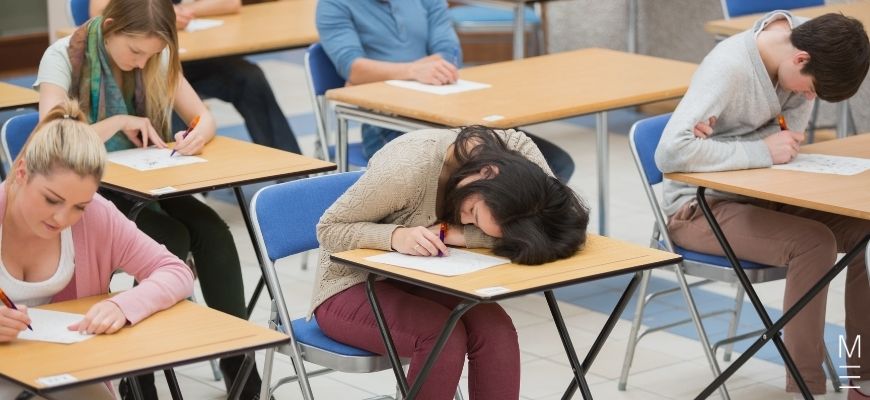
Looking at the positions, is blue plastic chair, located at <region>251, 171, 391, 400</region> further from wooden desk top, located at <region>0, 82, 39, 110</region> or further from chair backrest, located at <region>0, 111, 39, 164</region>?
wooden desk top, located at <region>0, 82, 39, 110</region>

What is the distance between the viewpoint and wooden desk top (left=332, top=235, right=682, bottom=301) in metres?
2.61

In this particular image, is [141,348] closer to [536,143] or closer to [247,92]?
[536,143]

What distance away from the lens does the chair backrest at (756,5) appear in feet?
19.0

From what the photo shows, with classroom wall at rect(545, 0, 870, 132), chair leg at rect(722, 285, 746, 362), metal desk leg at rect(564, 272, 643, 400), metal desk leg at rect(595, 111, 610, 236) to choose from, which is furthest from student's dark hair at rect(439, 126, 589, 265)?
classroom wall at rect(545, 0, 870, 132)

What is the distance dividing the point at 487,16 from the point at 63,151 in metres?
5.26

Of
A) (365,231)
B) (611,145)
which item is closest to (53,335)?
(365,231)

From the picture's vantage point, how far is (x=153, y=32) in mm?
3631

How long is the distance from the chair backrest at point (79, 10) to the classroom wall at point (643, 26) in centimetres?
310

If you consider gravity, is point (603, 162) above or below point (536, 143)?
below

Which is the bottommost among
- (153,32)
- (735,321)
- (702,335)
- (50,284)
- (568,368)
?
(568,368)

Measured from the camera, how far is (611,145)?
6.83 metres

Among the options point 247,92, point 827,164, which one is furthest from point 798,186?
point 247,92

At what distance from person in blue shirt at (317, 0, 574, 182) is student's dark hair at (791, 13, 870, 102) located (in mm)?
1276

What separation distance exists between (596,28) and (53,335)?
555 cm
